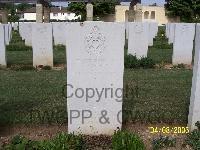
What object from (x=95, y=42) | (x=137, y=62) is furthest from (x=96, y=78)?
(x=137, y=62)

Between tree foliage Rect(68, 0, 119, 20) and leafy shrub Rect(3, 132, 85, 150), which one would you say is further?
tree foliage Rect(68, 0, 119, 20)

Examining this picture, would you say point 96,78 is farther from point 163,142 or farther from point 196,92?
point 196,92

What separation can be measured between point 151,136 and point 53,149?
1.72m

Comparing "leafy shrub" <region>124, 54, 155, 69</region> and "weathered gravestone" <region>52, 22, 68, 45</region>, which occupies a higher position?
"weathered gravestone" <region>52, 22, 68, 45</region>

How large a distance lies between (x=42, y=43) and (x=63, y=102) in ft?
18.7

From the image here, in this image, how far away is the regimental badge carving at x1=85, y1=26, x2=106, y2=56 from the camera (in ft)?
20.6

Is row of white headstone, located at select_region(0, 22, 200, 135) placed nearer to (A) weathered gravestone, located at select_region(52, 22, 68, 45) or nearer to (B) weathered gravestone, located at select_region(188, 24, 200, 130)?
(B) weathered gravestone, located at select_region(188, 24, 200, 130)

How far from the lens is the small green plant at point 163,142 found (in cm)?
624

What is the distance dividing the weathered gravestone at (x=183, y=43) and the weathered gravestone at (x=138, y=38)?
3.29ft

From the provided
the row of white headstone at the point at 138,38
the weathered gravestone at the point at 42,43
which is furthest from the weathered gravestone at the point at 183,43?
the weathered gravestone at the point at 42,43

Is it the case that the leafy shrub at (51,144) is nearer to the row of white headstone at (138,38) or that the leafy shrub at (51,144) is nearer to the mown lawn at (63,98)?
the mown lawn at (63,98)

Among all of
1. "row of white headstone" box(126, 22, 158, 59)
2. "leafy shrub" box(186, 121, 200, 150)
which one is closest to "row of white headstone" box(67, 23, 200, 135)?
"leafy shrub" box(186, 121, 200, 150)

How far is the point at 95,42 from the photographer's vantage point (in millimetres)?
6277

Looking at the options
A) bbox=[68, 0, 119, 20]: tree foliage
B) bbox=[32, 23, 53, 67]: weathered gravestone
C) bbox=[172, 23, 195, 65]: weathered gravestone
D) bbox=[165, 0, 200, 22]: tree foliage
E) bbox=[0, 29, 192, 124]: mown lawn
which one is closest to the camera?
bbox=[0, 29, 192, 124]: mown lawn
